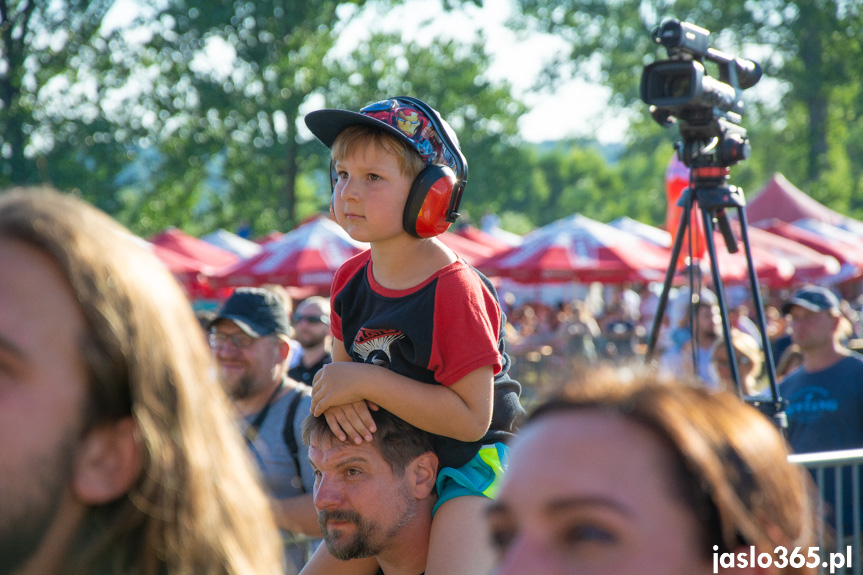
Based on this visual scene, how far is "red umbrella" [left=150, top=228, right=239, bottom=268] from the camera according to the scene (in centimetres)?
1602

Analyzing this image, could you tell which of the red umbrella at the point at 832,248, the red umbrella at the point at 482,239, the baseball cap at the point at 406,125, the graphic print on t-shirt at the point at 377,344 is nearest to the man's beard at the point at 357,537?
the graphic print on t-shirt at the point at 377,344

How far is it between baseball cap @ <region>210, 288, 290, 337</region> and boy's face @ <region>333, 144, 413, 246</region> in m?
2.45

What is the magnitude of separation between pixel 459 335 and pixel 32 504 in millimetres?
1281

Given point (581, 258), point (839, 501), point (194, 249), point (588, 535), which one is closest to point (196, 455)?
point (588, 535)

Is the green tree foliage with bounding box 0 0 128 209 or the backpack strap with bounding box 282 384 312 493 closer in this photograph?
the backpack strap with bounding box 282 384 312 493

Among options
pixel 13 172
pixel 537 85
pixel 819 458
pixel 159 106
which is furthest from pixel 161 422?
pixel 537 85

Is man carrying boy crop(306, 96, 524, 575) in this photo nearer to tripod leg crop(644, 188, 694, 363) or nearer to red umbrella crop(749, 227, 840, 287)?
tripod leg crop(644, 188, 694, 363)

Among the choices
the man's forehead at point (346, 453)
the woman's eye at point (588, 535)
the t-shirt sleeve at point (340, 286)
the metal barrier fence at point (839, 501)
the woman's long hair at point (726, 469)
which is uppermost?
the t-shirt sleeve at point (340, 286)

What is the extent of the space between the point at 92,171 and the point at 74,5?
410 centimetres

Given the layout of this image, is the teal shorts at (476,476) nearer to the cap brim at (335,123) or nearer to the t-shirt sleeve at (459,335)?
the t-shirt sleeve at (459,335)

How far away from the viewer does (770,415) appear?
3836mm

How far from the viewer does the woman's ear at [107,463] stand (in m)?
1.17

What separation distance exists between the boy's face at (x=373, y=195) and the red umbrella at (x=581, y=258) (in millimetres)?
10388

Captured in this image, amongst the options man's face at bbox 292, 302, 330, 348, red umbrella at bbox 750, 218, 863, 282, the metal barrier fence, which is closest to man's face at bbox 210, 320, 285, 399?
man's face at bbox 292, 302, 330, 348
